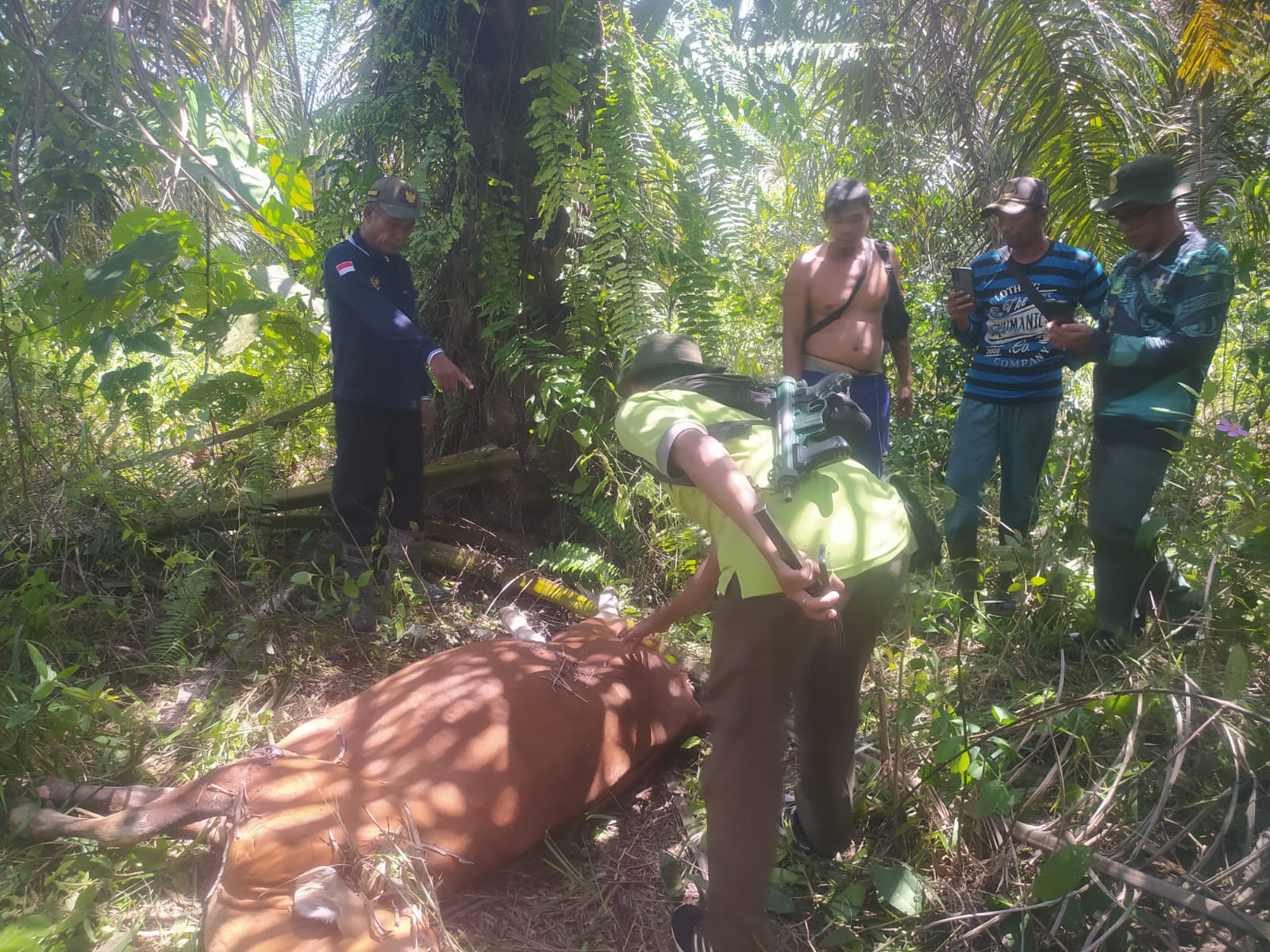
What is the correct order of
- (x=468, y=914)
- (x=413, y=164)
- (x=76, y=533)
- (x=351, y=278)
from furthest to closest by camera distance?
(x=413, y=164) → (x=76, y=533) → (x=351, y=278) → (x=468, y=914)

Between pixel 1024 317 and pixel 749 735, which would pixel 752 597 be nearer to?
pixel 749 735

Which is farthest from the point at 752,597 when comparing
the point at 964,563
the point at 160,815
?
the point at 964,563

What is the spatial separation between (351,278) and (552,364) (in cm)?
107

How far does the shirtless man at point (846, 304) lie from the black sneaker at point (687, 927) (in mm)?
2090

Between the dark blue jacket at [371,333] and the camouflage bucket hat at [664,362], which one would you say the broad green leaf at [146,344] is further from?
the camouflage bucket hat at [664,362]

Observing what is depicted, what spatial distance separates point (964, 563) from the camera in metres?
3.65

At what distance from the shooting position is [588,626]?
10.2ft

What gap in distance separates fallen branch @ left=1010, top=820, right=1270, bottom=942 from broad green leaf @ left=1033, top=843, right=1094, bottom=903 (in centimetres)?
10

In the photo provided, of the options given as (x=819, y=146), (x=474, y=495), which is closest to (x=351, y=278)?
(x=474, y=495)

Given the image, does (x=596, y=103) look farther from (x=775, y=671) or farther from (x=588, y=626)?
(x=775, y=671)

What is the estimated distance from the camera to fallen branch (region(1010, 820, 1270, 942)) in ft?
5.58

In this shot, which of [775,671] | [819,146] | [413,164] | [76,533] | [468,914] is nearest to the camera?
[775,671]

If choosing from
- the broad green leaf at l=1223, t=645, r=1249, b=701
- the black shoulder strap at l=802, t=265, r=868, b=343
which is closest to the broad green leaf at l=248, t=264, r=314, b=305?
the black shoulder strap at l=802, t=265, r=868, b=343

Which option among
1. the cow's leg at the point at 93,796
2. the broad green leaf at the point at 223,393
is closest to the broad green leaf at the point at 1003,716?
the cow's leg at the point at 93,796
